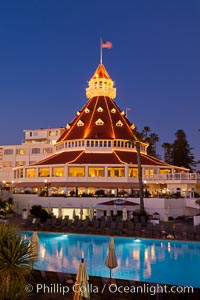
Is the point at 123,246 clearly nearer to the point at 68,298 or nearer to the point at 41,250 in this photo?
the point at 41,250

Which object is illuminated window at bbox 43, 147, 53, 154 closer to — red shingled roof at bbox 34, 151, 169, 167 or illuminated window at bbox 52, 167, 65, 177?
red shingled roof at bbox 34, 151, 169, 167

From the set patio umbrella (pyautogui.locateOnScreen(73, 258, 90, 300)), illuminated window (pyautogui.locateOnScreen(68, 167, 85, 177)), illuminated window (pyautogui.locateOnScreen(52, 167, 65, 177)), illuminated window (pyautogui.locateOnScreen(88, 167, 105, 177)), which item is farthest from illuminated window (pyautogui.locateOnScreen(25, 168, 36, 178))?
patio umbrella (pyautogui.locateOnScreen(73, 258, 90, 300))

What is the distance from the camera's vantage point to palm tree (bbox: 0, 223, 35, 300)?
27.9ft

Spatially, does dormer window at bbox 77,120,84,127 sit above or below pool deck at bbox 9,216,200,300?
above

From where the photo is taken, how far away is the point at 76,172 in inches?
1897

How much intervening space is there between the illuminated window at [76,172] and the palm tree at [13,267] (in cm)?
3848

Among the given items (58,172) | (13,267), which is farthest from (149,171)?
(13,267)

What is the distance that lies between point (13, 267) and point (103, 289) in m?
3.82

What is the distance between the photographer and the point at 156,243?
2541 centimetres

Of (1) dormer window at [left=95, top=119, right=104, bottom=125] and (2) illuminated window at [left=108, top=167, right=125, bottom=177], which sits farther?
(1) dormer window at [left=95, top=119, right=104, bottom=125]

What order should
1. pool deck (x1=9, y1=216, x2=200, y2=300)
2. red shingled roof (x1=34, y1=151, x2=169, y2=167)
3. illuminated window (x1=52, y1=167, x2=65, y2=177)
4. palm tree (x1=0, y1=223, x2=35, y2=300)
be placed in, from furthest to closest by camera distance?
illuminated window (x1=52, y1=167, x2=65, y2=177), red shingled roof (x1=34, y1=151, x2=169, y2=167), pool deck (x1=9, y1=216, x2=200, y2=300), palm tree (x1=0, y1=223, x2=35, y2=300)

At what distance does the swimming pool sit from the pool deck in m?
1.24

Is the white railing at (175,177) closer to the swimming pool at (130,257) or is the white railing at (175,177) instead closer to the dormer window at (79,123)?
the dormer window at (79,123)

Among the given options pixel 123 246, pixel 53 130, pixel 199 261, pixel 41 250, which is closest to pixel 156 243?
pixel 123 246
